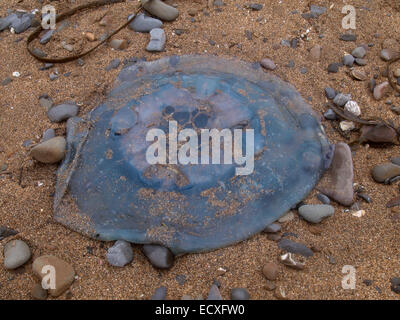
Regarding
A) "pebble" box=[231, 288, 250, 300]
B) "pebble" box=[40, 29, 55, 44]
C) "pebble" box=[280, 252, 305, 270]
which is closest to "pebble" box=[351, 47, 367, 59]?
"pebble" box=[280, 252, 305, 270]

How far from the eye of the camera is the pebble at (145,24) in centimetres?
326

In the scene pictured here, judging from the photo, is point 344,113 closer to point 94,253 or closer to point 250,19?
point 250,19

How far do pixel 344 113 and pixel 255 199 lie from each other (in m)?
1.02

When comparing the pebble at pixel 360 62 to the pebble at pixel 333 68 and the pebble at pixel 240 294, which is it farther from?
the pebble at pixel 240 294

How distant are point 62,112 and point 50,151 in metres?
0.41

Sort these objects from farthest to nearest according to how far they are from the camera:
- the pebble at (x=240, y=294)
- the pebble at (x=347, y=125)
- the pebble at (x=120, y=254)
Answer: the pebble at (x=347, y=125), the pebble at (x=120, y=254), the pebble at (x=240, y=294)

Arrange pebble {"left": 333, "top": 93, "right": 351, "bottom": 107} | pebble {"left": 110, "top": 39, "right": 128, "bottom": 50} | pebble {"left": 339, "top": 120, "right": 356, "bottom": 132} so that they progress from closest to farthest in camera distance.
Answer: pebble {"left": 339, "top": 120, "right": 356, "bottom": 132}
pebble {"left": 333, "top": 93, "right": 351, "bottom": 107}
pebble {"left": 110, "top": 39, "right": 128, "bottom": 50}

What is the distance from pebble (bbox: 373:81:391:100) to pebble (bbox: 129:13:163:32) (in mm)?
1773

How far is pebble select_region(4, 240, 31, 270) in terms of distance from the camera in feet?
7.00

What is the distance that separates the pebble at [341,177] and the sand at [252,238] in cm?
8

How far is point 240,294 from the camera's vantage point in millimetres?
2020

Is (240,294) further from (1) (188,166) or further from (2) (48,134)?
(2) (48,134)

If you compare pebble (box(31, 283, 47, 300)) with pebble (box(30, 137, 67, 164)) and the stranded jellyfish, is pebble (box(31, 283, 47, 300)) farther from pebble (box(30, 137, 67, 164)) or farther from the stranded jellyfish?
pebble (box(30, 137, 67, 164))

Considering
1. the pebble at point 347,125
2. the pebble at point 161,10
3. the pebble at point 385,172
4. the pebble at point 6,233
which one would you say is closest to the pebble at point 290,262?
the pebble at point 385,172
